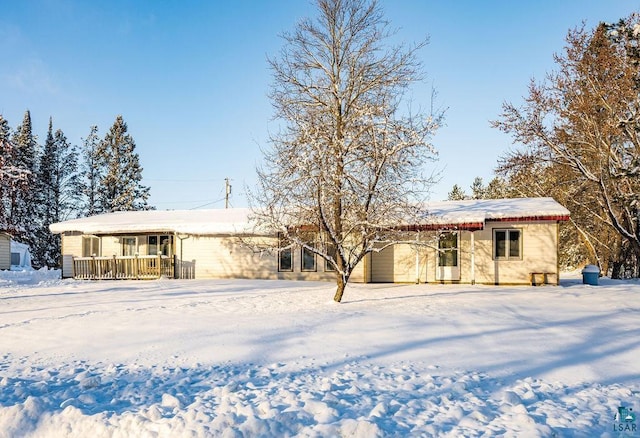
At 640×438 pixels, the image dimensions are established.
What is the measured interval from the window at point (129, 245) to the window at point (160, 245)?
794 mm

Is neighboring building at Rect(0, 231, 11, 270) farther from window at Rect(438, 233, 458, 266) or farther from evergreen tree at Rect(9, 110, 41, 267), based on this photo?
window at Rect(438, 233, 458, 266)

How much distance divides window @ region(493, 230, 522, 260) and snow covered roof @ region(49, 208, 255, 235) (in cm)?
940

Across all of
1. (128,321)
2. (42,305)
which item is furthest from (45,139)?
(128,321)

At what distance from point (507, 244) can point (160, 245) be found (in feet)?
50.1

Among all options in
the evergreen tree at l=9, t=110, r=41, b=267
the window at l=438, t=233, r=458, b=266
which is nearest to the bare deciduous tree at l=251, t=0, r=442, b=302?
the window at l=438, t=233, r=458, b=266

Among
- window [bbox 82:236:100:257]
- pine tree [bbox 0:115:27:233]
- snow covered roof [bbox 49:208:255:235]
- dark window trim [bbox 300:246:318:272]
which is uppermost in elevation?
pine tree [bbox 0:115:27:233]

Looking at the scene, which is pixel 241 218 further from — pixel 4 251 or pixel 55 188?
pixel 55 188

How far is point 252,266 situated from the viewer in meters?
20.8

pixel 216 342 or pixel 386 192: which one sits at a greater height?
pixel 386 192

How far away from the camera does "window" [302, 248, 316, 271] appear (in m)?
19.9

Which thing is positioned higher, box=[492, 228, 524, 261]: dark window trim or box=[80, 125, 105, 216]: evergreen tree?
box=[80, 125, 105, 216]: evergreen tree

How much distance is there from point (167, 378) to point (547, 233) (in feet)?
51.4

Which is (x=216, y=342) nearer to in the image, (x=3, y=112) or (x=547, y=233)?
(x=547, y=233)

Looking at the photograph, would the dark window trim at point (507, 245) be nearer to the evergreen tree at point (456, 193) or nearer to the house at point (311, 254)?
the house at point (311, 254)
